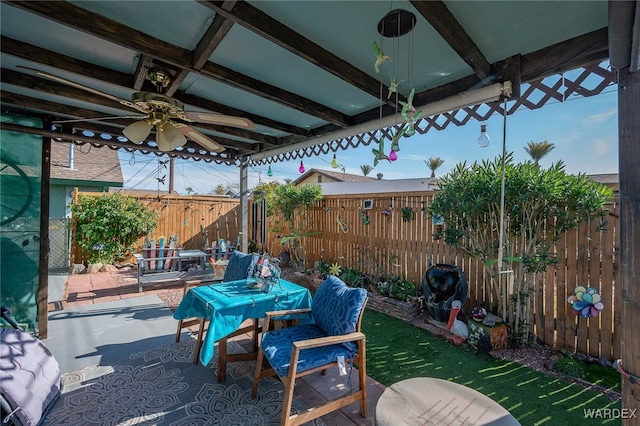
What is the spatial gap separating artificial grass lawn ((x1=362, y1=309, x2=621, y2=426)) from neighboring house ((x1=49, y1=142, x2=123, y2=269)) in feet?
25.1

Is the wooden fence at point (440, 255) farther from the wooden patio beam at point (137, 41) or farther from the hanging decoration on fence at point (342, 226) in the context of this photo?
the wooden patio beam at point (137, 41)

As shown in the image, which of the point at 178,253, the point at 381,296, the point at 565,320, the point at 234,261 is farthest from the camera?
the point at 178,253

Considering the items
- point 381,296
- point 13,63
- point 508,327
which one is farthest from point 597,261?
point 13,63

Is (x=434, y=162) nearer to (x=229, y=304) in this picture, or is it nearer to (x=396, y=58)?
(x=396, y=58)

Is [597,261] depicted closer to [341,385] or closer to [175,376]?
[341,385]

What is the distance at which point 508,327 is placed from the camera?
3158mm

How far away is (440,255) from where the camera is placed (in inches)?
163

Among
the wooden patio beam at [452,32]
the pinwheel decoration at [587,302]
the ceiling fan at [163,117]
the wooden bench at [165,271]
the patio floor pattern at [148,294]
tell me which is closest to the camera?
the wooden patio beam at [452,32]

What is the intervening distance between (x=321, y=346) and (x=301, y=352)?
0.17 meters

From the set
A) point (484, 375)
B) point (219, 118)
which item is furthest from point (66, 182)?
Result: point (484, 375)

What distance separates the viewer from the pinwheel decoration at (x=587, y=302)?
263 centimetres

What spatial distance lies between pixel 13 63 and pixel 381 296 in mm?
4817

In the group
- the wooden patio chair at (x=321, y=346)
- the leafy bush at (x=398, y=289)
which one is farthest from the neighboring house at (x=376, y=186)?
the wooden patio chair at (x=321, y=346)

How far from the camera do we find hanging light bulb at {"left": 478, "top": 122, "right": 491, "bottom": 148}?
2.82m
